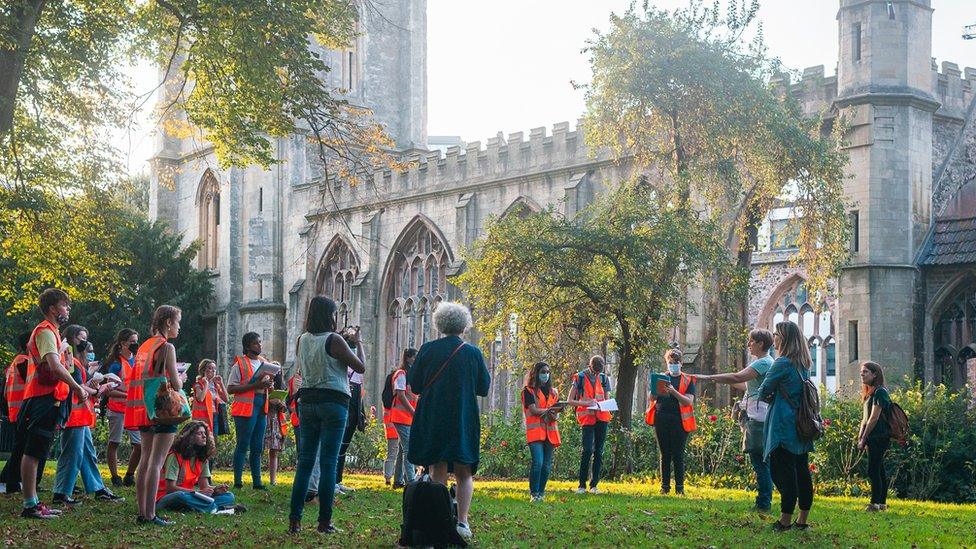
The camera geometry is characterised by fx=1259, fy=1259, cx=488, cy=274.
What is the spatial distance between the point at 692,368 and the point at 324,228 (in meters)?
15.6

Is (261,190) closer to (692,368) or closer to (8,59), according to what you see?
(692,368)

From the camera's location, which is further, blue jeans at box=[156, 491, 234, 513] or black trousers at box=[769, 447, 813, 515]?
blue jeans at box=[156, 491, 234, 513]

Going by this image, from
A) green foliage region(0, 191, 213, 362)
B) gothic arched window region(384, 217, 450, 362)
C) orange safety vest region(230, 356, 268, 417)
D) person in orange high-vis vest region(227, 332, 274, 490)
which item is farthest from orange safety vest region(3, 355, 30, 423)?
gothic arched window region(384, 217, 450, 362)

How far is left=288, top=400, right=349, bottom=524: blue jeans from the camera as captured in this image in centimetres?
898

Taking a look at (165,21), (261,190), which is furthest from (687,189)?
(261,190)

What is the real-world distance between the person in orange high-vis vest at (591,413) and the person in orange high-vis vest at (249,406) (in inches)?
134

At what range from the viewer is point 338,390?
354 inches

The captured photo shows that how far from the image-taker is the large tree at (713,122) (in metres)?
19.0

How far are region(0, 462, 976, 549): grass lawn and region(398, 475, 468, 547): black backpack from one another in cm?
49

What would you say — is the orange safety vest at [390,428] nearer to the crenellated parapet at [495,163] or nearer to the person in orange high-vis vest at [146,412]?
the person in orange high-vis vest at [146,412]

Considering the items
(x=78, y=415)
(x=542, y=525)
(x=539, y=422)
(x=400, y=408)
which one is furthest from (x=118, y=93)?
(x=542, y=525)

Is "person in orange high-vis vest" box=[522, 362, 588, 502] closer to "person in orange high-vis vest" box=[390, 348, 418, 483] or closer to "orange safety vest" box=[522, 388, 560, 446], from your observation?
"orange safety vest" box=[522, 388, 560, 446]

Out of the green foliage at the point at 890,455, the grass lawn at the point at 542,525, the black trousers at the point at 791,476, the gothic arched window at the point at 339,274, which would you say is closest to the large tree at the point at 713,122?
the green foliage at the point at 890,455

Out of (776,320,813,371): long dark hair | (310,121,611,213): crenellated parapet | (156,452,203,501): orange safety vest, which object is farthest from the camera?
(310,121,611,213): crenellated parapet
